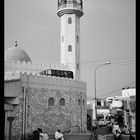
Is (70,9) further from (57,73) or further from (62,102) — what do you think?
(62,102)

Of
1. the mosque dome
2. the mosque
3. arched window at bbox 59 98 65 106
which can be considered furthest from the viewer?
the mosque dome

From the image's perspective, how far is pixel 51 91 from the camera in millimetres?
20766

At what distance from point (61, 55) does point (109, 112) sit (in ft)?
29.0

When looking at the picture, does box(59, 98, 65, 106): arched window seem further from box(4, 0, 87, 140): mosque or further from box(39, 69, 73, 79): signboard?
box(39, 69, 73, 79): signboard

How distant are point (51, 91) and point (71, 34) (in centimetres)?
1011

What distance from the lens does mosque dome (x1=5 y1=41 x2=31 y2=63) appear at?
86.8ft

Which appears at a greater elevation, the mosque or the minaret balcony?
the minaret balcony

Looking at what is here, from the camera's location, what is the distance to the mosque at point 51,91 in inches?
705

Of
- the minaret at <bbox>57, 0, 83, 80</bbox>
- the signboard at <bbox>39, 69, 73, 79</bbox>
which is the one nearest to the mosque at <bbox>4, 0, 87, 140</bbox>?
the minaret at <bbox>57, 0, 83, 80</bbox>

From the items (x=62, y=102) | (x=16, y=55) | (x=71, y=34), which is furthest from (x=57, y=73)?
(x=71, y=34)

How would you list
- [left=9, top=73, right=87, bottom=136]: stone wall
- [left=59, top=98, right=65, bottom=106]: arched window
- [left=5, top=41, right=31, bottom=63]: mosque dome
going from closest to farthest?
[left=9, top=73, right=87, bottom=136]: stone wall, [left=59, top=98, right=65, bottom=106]: arched window, [left=5, top=41, right=31, bottom=63]: mosque dome
